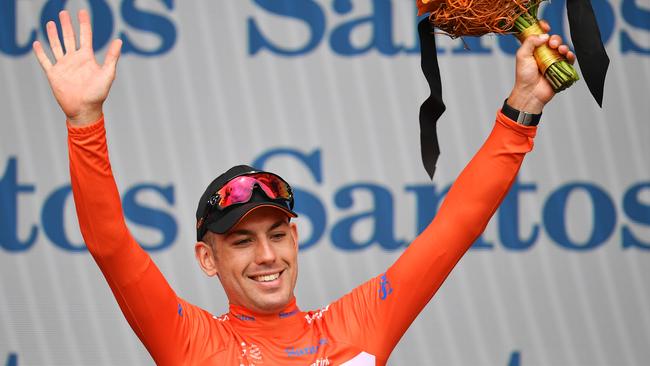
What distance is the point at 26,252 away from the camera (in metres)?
3.42

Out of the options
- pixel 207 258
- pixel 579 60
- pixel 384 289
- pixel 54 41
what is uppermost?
pixel 54 41

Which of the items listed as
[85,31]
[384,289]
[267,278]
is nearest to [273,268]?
[267,278]

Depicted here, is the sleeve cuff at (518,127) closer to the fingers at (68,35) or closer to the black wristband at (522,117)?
the black wristband at (522,117)

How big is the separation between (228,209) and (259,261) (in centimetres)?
13

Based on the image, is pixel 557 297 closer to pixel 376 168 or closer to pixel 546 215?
pixel 546 215

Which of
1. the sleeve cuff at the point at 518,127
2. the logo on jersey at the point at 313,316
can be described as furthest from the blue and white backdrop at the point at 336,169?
the sleeve cuff at the point at 518,127

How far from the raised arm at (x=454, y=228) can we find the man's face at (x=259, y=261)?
17 cm

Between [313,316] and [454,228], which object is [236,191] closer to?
[313,316]

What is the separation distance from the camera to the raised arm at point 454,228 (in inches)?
79.9

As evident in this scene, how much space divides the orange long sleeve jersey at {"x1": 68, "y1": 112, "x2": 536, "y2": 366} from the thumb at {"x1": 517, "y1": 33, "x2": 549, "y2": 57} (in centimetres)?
14

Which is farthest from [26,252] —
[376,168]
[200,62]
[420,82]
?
[420,82]

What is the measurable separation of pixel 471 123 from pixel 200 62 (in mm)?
964

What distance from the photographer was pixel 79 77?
6.22 ft

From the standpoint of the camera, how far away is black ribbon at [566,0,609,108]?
79.1 inches
